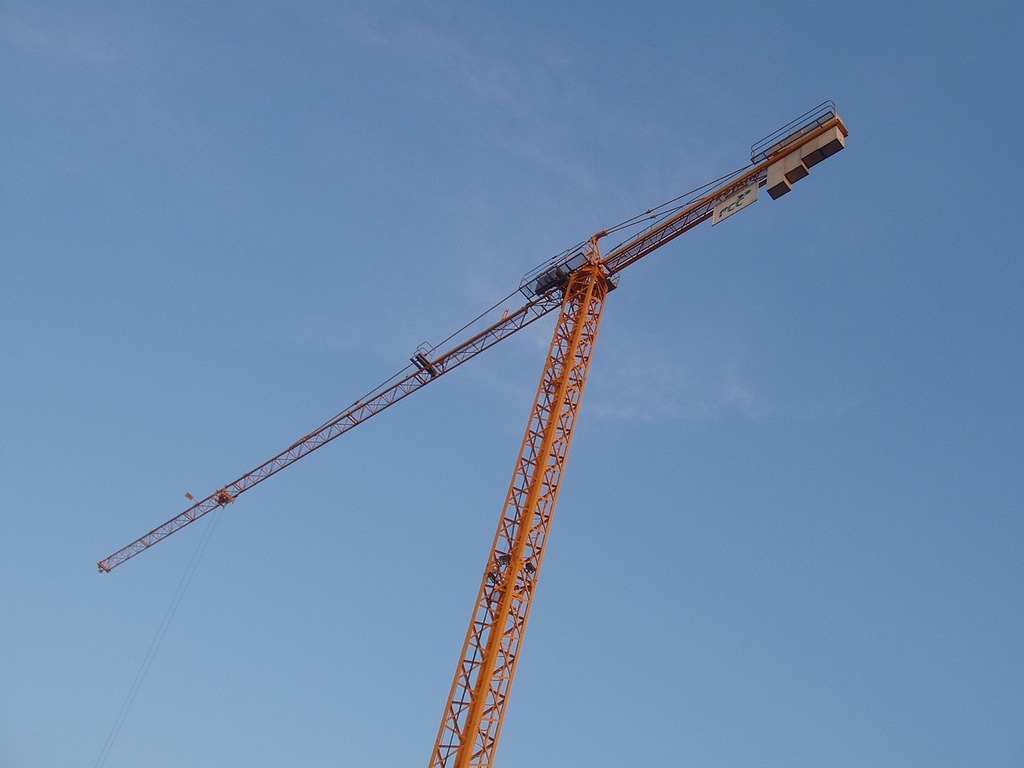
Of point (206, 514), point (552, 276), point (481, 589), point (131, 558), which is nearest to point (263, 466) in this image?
point (206, 514)

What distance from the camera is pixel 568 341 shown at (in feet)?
125

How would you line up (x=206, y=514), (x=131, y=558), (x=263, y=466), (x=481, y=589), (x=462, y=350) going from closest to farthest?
(x=481, y=589) → (x=462, y=350) → (x=263, y=466) → (x=206, y=514) → (x=131, y=558)

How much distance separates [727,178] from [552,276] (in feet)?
29.1

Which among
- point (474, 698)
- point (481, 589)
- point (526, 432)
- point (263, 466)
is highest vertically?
point (263, 466)

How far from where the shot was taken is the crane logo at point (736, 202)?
124 ft

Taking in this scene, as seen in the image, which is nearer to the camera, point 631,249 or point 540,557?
point 540,557

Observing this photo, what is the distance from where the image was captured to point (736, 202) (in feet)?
126

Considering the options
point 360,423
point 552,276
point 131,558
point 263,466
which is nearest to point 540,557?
point 552,276

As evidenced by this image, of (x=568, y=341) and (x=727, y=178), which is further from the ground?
(x=727, y=178)

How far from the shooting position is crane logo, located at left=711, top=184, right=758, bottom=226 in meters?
37.7

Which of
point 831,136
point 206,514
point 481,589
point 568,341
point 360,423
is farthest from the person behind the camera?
point 206,514

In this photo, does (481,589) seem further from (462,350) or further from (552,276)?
(462,350)

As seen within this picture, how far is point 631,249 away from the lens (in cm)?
4103

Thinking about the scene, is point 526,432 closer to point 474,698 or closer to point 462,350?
point 474,698
